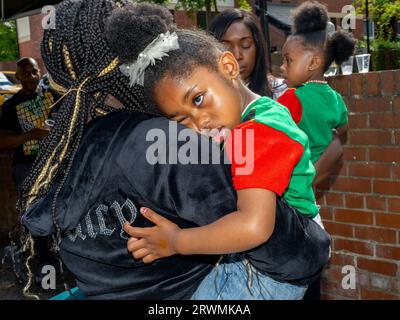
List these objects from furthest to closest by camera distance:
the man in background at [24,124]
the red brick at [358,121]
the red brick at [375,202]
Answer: the man in background at [24,124] → the red brick at [358,121] → the red brick at [375,202]

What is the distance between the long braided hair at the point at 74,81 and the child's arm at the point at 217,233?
30 centimetres

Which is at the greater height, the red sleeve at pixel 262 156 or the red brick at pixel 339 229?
the red sleeve at pixel 262 156

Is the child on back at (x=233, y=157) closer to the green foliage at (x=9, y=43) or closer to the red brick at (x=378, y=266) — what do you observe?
the red brick at (x=378, y=266)

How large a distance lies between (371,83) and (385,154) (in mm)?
504

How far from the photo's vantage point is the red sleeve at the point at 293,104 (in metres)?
2.80

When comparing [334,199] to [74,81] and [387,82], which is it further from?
[74,81]

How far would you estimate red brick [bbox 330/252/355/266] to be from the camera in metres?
3.76

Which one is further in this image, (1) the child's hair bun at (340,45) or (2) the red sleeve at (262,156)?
(1) the child's hair bun at (340,45)

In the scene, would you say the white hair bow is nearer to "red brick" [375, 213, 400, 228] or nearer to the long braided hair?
the long braided hair

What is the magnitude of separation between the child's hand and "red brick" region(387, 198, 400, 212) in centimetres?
244

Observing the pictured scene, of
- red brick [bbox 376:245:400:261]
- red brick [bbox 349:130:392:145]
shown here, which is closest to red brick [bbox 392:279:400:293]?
red brick [bbox 376:245:400:261]

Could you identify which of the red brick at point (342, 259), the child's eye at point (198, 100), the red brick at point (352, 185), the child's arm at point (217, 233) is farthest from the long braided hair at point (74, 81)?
the red brick at point (342, 259)

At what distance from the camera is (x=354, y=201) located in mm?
3701

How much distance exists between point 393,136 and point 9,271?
4.12 meters
